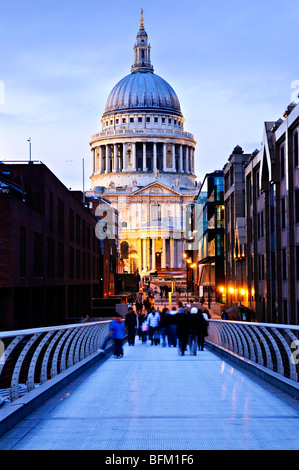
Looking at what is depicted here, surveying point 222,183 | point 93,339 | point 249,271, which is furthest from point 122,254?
point 93,339

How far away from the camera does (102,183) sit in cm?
19825

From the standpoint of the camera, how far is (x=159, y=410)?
12.2 meters

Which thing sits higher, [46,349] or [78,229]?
[78,229]

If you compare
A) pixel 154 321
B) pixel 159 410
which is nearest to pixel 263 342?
pixel 159 410

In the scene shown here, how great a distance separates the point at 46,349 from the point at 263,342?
16.1ft

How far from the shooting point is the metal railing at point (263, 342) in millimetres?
14945

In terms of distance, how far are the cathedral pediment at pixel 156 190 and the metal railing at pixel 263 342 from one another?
147281 millimetres

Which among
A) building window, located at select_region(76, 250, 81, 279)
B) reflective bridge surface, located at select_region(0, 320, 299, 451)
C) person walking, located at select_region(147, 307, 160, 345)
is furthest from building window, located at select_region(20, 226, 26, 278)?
building window, located at select_region(76, 250, 81, 279)

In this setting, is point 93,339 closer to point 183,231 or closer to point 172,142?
point 183,231

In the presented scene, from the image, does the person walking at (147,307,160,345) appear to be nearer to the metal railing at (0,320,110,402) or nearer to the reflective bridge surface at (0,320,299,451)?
the metal railing at (0,320,110,402)

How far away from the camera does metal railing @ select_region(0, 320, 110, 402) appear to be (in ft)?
39.3

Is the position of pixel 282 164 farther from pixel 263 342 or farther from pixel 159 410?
pixel 159 410

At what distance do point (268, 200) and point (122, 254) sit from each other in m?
113

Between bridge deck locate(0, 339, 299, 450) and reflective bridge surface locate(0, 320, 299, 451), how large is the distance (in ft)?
0.04
